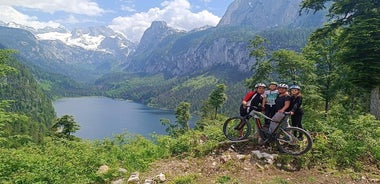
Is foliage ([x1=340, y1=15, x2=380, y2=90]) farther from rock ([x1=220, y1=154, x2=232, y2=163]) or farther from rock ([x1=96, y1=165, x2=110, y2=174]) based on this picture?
rock ([x1=96, y1=165, x2=110, y2=174])

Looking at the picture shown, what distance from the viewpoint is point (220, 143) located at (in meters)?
13.2

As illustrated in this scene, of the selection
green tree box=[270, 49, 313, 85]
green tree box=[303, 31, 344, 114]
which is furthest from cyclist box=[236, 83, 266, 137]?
green tree box=[303, 31, 344, 114]

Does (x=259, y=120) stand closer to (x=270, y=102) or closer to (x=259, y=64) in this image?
(x=270, y=102)

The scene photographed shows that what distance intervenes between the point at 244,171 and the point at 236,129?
2674 millimetres

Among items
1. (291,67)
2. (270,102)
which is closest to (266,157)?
(270,102)

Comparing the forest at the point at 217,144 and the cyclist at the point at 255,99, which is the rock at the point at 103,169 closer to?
the forest at the point at 217,144

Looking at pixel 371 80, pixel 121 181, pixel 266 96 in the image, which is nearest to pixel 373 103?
pixel 371 80

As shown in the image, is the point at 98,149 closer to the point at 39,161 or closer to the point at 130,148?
the point at 130,148

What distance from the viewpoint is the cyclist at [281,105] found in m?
12.3

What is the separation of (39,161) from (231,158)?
716 centimetres

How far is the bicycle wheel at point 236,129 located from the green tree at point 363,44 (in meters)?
8.50

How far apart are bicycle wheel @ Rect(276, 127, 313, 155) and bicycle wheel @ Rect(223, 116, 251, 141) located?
1.45 meters

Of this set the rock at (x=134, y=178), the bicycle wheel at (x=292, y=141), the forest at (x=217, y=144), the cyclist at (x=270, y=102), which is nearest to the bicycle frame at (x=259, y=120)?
the bicycle wheel at (x=292, y=141)

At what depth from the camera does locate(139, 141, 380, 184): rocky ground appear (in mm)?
10711
